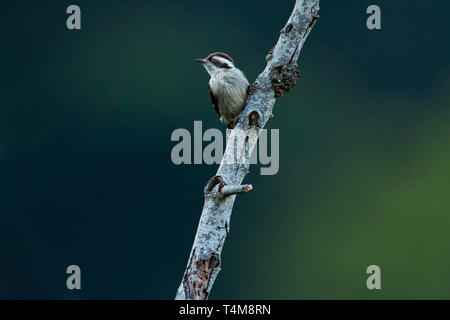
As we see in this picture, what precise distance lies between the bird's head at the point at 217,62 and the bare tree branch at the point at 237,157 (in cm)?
91

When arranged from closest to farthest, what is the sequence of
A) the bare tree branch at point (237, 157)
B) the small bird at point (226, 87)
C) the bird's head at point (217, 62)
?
the bare tree branch at point (237, 157)
the small bird at point (226, 87)
the bird's head at point (217, 62)

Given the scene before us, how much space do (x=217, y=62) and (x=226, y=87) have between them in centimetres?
36

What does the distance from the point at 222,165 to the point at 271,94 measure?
0.59 meters

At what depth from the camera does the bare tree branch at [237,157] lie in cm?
376

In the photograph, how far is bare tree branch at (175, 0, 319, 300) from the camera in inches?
148

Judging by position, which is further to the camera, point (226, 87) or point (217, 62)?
point (217, 62)

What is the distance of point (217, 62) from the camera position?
514cm

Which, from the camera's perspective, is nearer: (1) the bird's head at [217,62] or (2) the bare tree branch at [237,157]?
(2) the bare tree branch at [237,157]

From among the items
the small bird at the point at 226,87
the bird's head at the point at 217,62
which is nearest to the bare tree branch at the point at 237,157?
the small bird at the point at 226,87

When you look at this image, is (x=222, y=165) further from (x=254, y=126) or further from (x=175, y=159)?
(x=175, y=159)

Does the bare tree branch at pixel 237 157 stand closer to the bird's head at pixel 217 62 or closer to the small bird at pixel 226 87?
the small bird at pixel 226 87

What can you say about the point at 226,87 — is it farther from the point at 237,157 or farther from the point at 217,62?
the point at 237,157

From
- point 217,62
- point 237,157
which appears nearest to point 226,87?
point 217,62

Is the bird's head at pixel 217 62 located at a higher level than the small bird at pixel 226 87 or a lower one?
higher
